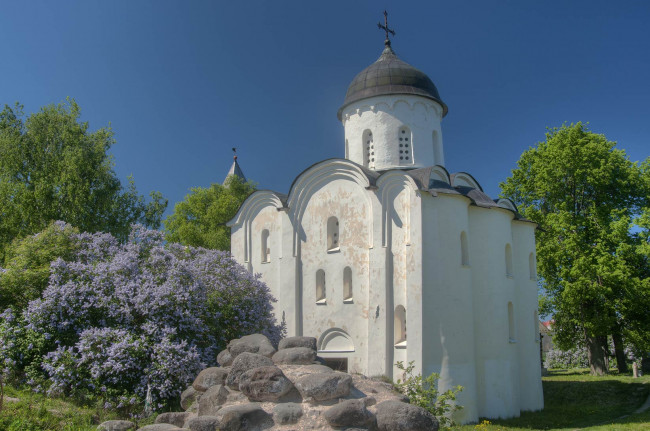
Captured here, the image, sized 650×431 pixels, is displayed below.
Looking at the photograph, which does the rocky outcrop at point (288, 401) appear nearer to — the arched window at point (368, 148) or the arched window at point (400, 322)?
the arched window at point (400, 322)

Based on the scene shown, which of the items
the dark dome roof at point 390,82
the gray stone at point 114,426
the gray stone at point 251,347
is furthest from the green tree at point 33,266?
the dark dome roof at point 390,82

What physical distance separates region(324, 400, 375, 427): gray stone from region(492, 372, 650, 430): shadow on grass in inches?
365

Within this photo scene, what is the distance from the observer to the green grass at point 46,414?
8.48 m

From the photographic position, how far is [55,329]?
10953mm

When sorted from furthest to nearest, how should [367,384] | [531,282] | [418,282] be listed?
[531,282], [418,282], [367,384]

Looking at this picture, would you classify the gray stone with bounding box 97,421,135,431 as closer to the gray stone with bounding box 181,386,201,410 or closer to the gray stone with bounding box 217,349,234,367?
the gray stone with bounding box 181,386,201,410

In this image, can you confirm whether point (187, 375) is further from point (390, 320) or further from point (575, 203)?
point (575, 203)

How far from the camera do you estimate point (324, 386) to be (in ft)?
26.3

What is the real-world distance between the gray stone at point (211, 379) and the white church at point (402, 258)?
7015 millimetres

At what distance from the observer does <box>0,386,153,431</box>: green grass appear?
8.48 metres

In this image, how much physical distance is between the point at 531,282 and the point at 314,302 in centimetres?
784

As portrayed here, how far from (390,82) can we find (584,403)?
13089 mm

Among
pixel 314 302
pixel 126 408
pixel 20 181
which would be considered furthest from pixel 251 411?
pixel 20 181

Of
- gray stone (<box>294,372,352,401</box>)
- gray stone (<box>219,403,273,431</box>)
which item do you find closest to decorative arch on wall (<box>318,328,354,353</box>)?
gray stone (<box>294,372,352,401</box>)
